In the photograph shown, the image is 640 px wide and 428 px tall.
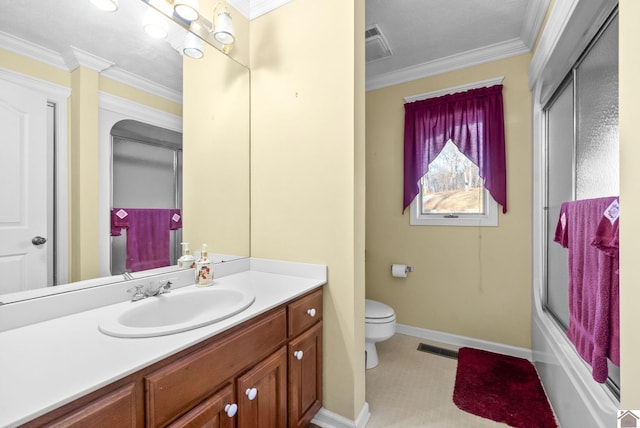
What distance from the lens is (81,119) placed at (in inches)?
42.9

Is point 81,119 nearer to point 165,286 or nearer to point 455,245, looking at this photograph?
point 165,286

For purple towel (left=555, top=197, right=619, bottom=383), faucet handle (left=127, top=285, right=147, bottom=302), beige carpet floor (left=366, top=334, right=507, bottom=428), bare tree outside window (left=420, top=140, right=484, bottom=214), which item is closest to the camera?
purple towel (left=555, top=197, right=619, bottom=383)

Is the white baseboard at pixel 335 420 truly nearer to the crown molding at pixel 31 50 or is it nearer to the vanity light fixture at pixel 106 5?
the crown molding at pixel 31 50

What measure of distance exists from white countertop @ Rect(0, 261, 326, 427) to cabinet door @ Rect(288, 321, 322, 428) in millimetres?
368

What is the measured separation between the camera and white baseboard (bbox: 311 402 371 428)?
1.49 metres

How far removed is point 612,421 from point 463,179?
1.83 m

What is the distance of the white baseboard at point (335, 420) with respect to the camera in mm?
1486

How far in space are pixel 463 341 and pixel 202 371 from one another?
2321 mm

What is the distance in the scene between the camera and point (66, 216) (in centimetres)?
105

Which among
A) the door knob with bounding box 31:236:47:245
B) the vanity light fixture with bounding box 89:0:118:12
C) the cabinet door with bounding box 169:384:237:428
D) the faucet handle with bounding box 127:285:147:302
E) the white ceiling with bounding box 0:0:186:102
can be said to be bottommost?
the cabinet door with bounding box 169:384:237:428

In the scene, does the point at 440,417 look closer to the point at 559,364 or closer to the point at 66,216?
the point at 559,364

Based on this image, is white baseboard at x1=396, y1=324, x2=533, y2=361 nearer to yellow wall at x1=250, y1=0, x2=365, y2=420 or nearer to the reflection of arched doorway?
yellow wall at x1=250, y1=0, x2=365, y2=420

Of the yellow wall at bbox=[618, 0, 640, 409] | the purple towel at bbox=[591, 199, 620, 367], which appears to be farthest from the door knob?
the purple towel at bbox=[591, 199, 620, 367]

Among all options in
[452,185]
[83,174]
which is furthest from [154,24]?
[452,185]
